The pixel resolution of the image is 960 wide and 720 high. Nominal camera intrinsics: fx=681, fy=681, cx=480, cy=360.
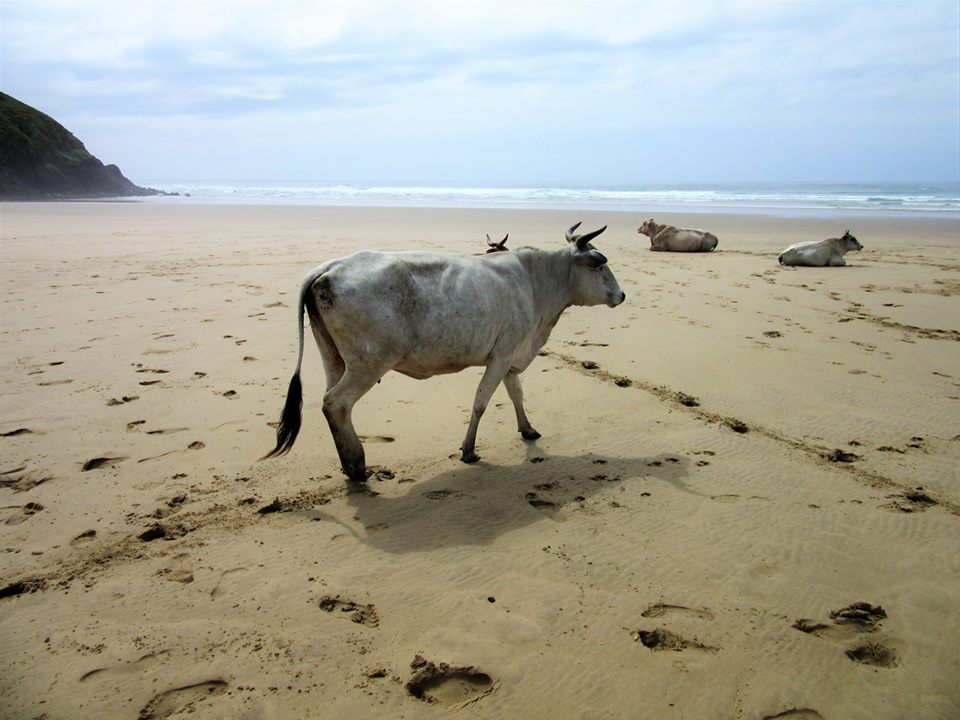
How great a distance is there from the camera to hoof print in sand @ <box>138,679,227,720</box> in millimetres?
2719

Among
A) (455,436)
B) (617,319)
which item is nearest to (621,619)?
(455,436)

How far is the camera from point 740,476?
4.91m

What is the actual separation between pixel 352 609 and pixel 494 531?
1.09m

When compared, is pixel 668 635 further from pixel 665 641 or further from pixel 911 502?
pixel 911 502

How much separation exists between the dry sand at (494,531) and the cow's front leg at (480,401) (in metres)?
0.16

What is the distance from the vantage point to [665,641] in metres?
3.21

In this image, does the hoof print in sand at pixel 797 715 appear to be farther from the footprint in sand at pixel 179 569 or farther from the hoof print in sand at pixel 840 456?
the footprint in sand at pixel 179 569

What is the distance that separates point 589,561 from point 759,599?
0.90m

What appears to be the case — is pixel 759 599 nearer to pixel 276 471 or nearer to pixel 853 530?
pixel 853 530

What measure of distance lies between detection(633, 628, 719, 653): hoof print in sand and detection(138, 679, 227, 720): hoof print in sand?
1884mm

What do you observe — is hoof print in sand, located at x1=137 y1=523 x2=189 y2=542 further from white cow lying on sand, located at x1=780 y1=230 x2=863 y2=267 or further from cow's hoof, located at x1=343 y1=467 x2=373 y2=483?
white cow lying on sand, located at x1=780 y1=230 x2=863 y2=267

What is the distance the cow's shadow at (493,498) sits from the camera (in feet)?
13.8

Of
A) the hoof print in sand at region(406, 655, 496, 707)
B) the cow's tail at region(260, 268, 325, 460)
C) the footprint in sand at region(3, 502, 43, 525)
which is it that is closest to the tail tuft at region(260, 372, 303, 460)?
the cow's tail at region(260, 268, 325, 460)

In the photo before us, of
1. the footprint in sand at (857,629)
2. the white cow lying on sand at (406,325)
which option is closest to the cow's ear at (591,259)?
the white cow lying on sand at (406,325)
